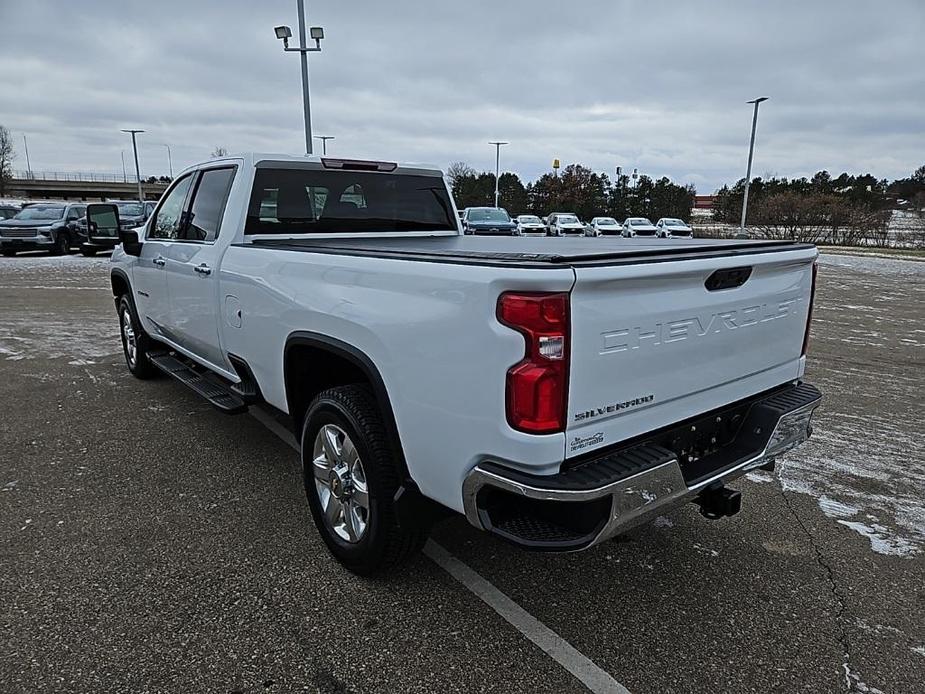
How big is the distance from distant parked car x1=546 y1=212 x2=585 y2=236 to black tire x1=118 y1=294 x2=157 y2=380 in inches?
1154

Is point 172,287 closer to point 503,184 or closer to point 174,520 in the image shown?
point 174,520

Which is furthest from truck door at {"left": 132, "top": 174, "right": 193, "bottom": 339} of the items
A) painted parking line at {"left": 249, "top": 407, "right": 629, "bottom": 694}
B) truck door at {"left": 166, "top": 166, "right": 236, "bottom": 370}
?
painted parking line at {"left": 249, "top": 407, "right": 629, "bottom": 694}

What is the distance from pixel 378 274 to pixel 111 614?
1830 mm

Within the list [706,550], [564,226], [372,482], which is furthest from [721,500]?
[564,226]

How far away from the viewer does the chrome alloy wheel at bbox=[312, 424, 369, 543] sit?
2967mm

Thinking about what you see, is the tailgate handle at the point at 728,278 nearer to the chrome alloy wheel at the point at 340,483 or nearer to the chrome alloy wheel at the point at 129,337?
the chrome alloy wheel at the point at 340,483

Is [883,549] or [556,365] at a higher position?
[556,365]

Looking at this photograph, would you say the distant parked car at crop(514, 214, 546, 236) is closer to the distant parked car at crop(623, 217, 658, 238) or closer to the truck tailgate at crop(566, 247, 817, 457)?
the distant parked car at crop(623, 217, 658, 238)

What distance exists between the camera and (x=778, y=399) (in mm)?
3025

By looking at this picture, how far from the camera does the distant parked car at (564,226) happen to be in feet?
114

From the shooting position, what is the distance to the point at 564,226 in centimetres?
3469

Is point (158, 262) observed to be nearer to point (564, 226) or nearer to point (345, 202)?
point (345, 202)

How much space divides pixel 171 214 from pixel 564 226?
30891 mm

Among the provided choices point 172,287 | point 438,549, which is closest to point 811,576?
point 438,549
